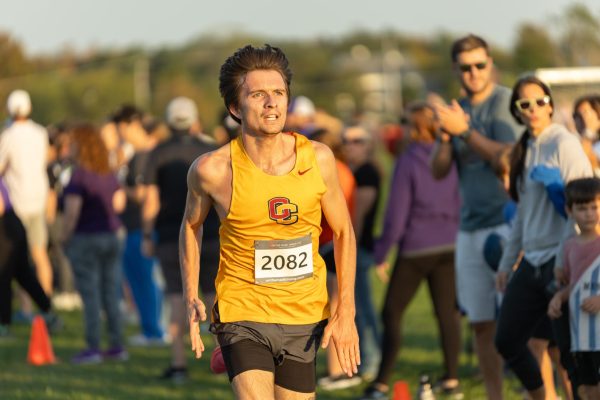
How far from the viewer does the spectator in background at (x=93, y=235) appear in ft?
40.6

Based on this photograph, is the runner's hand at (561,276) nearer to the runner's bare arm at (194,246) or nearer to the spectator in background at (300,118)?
the runner's bare arm at (194,246)

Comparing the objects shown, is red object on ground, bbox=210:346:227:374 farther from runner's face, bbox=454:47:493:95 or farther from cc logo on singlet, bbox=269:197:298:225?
runner's face, bbox=454:47:493:95

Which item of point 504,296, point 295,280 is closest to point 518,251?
point 504,296

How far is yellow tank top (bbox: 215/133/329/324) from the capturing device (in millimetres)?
5895

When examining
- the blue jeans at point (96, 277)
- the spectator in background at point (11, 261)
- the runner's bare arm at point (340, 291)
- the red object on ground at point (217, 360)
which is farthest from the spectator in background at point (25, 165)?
the runner's bare arm at point (340, 291)

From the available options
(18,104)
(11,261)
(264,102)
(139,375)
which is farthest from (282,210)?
(18,104)

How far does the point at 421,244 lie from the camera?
10.2 meters

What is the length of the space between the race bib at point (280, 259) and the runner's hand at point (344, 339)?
27 cm

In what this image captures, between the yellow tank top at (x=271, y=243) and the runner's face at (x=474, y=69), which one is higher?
the runner's face at (x=474, y=69)

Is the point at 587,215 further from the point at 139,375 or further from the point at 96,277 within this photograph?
the point at 96,277

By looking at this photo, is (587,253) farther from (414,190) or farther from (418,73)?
(418,73)

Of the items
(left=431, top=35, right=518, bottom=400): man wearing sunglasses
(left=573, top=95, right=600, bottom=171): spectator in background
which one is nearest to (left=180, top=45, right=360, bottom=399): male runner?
(left=431, top=35, right=518, bottom=400): man wearing sunglasses

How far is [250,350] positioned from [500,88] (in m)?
3.25

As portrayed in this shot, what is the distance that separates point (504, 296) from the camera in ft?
25.4
